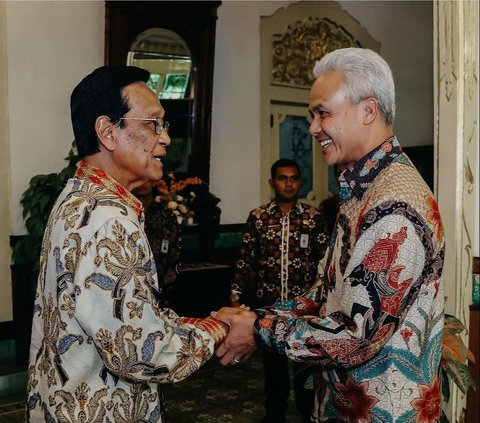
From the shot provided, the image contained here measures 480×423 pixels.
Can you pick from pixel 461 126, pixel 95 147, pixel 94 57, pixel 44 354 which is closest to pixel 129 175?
pixel 95 147

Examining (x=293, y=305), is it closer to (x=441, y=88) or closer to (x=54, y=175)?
(x=441, y=88)

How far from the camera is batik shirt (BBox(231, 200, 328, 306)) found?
438cm

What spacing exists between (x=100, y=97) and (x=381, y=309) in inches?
35.2

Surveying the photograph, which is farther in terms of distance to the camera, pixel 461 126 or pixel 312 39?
pixel 312 39

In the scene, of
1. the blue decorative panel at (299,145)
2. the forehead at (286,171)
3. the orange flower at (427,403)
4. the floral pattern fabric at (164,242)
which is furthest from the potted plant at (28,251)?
the orange flower at (427,403)

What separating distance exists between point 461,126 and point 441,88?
0.23 m

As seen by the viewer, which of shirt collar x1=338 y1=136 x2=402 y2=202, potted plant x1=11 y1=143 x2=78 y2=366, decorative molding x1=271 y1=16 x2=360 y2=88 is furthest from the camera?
decorative molding x1=271 y1=16 x2=360 y2=88

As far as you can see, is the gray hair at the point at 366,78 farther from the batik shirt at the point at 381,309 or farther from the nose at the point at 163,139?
the nose at the point at 163,139

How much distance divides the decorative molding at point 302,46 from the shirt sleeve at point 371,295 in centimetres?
559

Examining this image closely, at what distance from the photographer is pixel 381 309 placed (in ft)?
5.15

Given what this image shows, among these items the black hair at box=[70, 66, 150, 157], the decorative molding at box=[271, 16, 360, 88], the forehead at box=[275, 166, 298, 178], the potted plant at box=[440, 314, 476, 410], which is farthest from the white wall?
the black hair at box=[70, 66, 150, 157]

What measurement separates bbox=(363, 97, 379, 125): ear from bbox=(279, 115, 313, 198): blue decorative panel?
17.9ft

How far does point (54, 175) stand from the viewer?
5000 millimetres

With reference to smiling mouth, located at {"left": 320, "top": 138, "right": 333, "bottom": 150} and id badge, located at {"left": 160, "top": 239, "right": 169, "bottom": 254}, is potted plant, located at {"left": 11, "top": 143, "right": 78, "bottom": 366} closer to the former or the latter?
id badge, located at {"left": 160, "top": 239, "right": 169, "bottom": 254}
